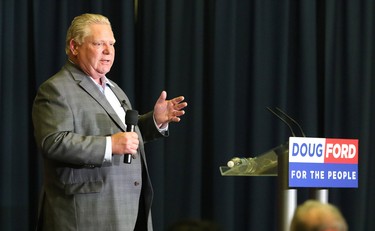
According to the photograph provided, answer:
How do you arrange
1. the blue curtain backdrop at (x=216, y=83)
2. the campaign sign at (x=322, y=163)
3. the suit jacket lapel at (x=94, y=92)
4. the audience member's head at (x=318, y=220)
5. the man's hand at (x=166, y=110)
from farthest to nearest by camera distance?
the blue curtain backdrop at (x=216, y=83)
the man's hand at (x=166, y=110)
the suit jacket lapel at (x=94, y=92)
the campaign sign at (x=322, y=163)
the audience member's head at (x=318, y=220)

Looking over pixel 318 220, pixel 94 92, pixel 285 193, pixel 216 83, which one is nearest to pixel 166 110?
pixel 94 92

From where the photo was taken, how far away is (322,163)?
10.2 ft

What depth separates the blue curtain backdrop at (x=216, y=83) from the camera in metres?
4.52

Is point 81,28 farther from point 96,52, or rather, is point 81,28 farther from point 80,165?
point 80,165

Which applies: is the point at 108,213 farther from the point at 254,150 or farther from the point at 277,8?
the point at 277,8

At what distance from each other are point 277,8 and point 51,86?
2.30 meters

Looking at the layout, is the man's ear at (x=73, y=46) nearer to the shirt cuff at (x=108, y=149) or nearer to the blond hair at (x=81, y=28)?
the blond hair at (x=81, y=28)

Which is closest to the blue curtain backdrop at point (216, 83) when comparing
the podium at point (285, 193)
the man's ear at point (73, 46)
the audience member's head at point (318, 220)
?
the man's ear at point (73, 46)

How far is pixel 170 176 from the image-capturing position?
4.87m

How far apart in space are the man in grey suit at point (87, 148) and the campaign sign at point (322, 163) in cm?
67

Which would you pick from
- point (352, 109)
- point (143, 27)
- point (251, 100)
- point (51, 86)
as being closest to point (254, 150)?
point (251, 100)

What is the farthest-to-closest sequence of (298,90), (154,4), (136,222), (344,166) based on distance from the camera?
(298,90) < (154,4) < (136,222) < (344,166)

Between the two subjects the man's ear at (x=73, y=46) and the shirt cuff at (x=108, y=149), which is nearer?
the shirt cuff at (x=108, y=149)

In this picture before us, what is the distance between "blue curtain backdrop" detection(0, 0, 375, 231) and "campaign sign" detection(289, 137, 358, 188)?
177 centimetres
